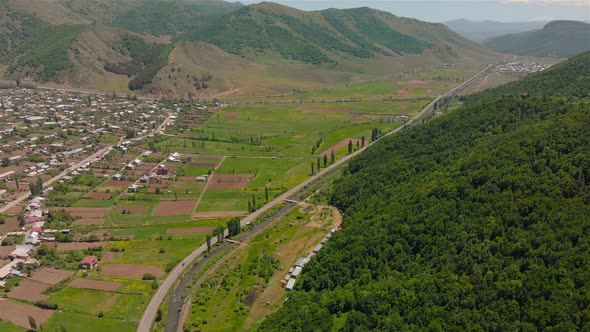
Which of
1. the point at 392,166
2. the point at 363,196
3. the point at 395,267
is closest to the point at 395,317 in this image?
the point at 395,267

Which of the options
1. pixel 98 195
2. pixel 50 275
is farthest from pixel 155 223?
pixel 50 275

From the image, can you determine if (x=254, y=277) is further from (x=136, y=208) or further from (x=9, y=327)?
(x=136, y=208)

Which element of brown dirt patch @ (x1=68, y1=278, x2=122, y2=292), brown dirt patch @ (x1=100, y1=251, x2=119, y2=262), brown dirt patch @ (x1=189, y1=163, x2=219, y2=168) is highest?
brown dirt patch @ (x1=189, y1=163, x2=219, y2=168)

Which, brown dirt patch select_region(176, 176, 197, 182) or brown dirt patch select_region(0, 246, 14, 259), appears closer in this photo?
brown dirt patch select_region(0, 246, 14, 259)

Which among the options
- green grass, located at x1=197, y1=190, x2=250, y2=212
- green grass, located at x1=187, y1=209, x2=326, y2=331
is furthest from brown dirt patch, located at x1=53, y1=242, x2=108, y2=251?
green grass, located at x1=187, y1=209, x2=326, y2=331

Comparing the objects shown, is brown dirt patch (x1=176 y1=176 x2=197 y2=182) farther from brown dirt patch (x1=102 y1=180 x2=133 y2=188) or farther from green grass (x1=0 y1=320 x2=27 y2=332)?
green grass (x1=0 y1=320 x2=27 y2=332)

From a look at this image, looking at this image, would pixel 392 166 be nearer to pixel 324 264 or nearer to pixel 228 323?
pixel 324 264
